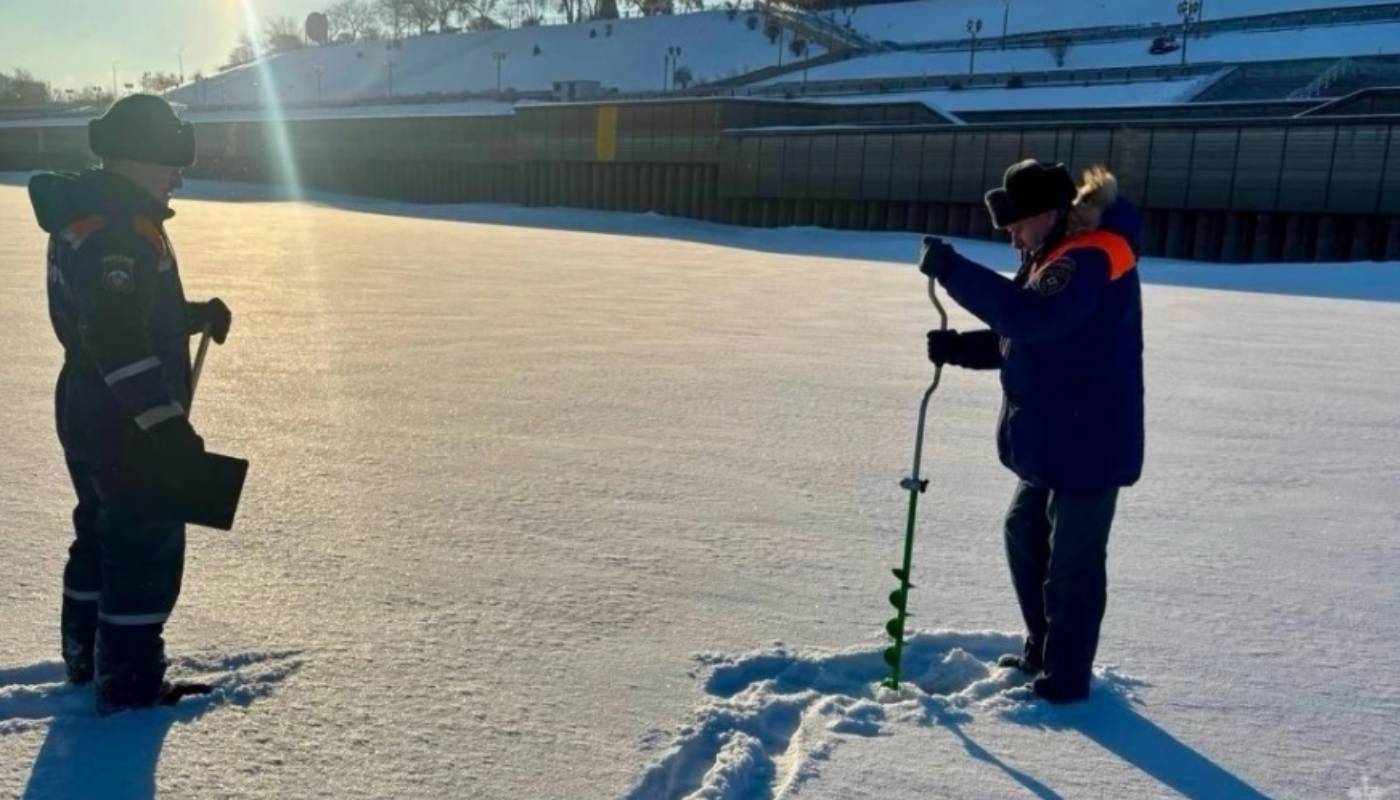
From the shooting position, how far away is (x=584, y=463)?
214 inches

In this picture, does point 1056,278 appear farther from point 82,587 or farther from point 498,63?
point 498,63

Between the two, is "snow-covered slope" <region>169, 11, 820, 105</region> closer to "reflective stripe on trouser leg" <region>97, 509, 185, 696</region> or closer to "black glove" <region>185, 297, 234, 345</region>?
"black glove" <region>185, 297, 234, 345</region>

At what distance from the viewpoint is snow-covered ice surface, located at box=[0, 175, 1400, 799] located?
9.06ft

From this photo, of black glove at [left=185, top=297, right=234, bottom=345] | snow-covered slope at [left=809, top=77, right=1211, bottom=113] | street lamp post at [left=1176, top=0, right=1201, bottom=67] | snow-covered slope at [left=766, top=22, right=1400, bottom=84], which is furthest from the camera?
street lamp post at [left=1176, top=0, right=1201, bottom=67]

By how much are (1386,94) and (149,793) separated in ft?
101

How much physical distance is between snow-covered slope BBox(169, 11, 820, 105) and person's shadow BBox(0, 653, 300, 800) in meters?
64.8

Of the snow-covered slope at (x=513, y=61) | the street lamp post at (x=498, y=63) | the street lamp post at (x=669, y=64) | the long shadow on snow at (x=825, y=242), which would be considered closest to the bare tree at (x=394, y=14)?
the snow-covered slope at (x=513, y=61)

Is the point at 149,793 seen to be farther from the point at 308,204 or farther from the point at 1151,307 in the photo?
the point at 308,204

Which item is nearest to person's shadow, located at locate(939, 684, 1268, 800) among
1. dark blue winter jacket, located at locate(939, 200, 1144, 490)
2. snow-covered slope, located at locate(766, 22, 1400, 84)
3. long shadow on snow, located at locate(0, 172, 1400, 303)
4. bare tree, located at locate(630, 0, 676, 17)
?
dark blue winter jacket, located at locate(939, 200, 1144, 490)

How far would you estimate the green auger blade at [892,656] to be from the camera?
3172 mm

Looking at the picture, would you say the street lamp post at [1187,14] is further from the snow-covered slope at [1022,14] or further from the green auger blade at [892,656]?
the green auger blade at [892,656]

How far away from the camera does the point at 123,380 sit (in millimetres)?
2531

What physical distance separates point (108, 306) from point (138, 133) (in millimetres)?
450

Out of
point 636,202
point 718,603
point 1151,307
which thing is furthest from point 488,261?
point 636,202
